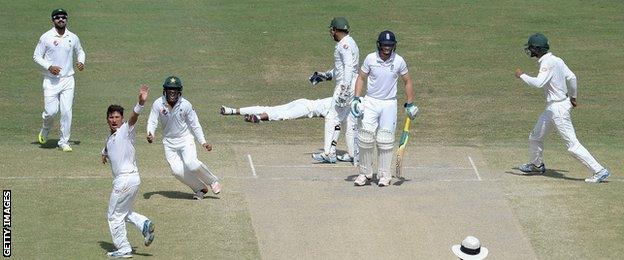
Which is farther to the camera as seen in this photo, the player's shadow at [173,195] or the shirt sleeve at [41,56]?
the shirt sleeve at [41,56]

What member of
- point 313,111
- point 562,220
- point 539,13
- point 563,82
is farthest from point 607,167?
point 539,13

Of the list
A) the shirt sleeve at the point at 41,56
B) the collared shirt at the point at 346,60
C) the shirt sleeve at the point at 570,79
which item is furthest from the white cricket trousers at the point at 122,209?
the shirt sleeve at the point at 570,79

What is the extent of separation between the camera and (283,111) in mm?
21594

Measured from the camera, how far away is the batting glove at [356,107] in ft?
63.4

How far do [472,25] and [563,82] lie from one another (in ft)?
39.3

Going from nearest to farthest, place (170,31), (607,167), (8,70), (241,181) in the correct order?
(241,181), (607,167), (8,70), (170,31)

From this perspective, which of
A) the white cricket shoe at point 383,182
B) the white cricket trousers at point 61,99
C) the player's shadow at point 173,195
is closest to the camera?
the player's shadow at point 173,195

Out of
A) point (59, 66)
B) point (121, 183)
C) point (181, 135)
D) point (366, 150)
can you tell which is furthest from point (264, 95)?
point (121, 183)

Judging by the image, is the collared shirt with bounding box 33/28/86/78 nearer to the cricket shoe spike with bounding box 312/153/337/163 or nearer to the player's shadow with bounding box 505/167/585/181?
the cricket shoe spike with bounding box 312/153/337/163

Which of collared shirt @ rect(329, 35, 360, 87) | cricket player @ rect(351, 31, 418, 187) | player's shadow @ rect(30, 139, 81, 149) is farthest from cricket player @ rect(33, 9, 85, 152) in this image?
cricket player @ rect(351, 31, 418, 187)

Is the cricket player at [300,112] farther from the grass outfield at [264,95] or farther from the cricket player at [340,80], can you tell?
the grass outfield at [264,95]

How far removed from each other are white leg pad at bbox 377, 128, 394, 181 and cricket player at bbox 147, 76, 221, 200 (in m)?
2.39

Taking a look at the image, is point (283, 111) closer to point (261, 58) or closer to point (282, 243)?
point (282, 243)

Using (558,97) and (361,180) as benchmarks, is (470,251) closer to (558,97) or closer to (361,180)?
(361,180)
